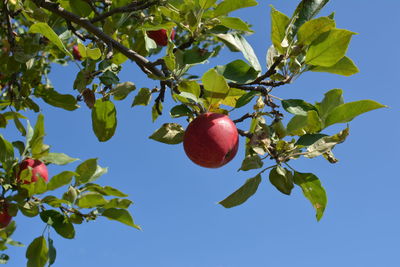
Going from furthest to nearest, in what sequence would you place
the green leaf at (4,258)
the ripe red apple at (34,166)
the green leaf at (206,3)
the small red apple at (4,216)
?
the green leaf at (4,258) < the ripe red apple at (34,166) < the small red apple at (4,216) < the green leaf at (206,3)

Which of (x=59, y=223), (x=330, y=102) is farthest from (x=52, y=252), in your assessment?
(x=330, y=102)

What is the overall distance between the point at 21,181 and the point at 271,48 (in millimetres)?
1232

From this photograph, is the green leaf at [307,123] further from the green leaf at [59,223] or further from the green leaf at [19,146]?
the green leaf at [19,146]

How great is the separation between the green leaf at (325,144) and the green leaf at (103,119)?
94cm

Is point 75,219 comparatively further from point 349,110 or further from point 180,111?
point 349,110

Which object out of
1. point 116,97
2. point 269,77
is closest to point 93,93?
point 116,97

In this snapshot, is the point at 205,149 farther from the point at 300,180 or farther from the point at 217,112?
the point at 300,180

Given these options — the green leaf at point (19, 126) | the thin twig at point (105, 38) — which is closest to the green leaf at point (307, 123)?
the thin twig at point (105, 38)

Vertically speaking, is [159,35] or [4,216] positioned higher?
[159,35]

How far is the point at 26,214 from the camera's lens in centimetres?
183

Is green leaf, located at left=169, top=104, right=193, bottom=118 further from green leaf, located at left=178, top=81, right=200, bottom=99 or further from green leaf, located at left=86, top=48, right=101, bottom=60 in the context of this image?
green leaf, located at left=86, top=48, right=101, bottom=60

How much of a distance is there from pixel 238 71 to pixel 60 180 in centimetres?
85

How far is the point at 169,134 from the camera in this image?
1.66 meters

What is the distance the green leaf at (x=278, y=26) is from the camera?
1487mm
